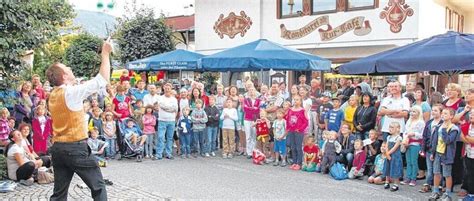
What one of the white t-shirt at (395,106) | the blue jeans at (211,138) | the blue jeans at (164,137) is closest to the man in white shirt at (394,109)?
the white t-shirt at (395,106)

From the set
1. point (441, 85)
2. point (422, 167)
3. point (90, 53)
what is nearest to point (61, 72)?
point (422, 167)

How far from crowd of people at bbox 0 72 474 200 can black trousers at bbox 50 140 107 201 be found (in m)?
3.01

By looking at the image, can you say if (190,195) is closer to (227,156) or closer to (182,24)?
(227,156)

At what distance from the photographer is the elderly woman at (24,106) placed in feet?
30.7

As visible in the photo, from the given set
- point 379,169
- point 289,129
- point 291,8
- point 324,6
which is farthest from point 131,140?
point 291,8

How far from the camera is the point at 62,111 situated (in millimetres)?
4801

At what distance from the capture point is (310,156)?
905 centimetres

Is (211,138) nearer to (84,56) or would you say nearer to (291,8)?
(291,8)

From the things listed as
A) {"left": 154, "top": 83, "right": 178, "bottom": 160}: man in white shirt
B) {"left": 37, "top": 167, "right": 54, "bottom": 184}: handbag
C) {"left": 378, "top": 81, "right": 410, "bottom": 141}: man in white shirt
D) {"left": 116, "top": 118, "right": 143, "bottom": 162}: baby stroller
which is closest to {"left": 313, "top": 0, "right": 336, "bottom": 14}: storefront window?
{"left": 154, "top": 83, "right": 178, "bottom": 160}: man in white shirt

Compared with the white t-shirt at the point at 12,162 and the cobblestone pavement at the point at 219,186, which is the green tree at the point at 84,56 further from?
the white t-shirt at the point at 12,162

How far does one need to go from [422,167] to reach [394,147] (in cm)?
104

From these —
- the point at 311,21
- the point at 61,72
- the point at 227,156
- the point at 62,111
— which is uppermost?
the point at 311,21

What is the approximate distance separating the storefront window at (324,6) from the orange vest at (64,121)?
42.4 feet

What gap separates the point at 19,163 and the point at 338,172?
4.96 m
